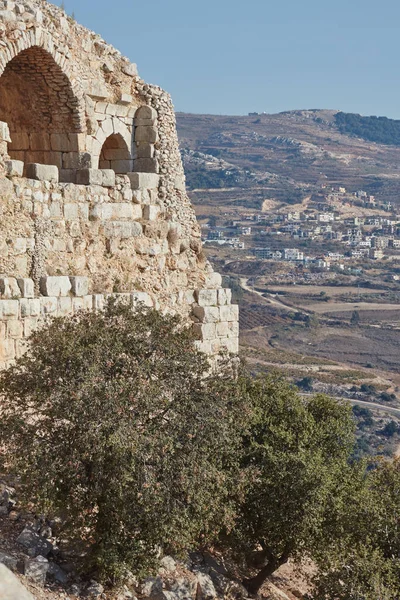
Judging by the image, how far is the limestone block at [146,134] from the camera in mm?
15312

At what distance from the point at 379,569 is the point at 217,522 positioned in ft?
6.66

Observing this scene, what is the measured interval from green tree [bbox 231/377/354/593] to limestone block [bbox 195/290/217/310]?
1.95 m

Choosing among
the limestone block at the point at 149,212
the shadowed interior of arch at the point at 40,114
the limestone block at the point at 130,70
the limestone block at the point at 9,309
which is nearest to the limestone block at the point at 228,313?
the limestone block at the point at 149,212

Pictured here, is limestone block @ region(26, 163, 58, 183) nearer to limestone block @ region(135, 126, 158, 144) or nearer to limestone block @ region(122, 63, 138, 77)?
limestone block @ region(135, 126, 158, 144)

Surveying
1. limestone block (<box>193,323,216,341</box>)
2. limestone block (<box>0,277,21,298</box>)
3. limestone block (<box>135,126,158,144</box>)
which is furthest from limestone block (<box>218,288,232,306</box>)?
limestone block (<box>0,277,21,298</box>)

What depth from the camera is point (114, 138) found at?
50.7 ft

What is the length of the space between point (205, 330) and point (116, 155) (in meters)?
3.40

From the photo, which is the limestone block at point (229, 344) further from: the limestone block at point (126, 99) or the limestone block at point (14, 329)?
the limestone block at point (14, 329)

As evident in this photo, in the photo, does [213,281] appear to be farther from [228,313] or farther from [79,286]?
[79,286]

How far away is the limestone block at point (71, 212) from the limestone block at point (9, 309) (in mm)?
1868

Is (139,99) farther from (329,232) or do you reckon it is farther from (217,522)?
(329,232)

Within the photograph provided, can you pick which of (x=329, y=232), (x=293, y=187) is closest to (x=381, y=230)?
(x=329, y=232)

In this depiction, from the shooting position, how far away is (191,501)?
9664 millimetres

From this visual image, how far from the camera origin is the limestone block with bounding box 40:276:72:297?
11883 millimetres
